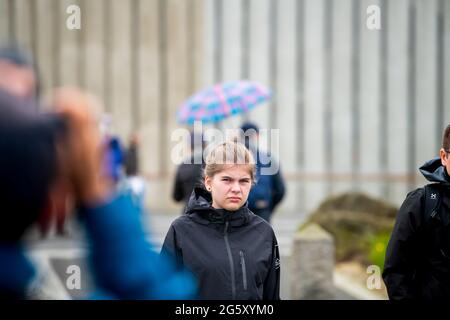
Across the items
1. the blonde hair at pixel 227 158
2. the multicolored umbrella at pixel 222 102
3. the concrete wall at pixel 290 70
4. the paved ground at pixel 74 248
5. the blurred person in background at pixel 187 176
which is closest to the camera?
the blonde hair at pixel 227 158

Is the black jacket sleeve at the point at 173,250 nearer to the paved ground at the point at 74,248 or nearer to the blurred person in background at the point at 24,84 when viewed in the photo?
the paved ground at the point at 74,248

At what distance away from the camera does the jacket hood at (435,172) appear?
4.53 metres

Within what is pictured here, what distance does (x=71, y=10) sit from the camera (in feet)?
74.3

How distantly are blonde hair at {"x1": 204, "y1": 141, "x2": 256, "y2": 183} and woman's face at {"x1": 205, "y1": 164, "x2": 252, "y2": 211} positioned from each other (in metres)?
0.02

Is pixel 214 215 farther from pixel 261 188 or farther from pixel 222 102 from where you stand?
pixel 222 102

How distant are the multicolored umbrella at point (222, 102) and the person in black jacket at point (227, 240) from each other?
5.14m

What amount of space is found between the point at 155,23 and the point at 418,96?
7570 mm

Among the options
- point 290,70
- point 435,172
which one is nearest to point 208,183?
point 435,172

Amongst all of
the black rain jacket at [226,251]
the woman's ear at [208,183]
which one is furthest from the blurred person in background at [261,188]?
the black rain jacket at [226,251]

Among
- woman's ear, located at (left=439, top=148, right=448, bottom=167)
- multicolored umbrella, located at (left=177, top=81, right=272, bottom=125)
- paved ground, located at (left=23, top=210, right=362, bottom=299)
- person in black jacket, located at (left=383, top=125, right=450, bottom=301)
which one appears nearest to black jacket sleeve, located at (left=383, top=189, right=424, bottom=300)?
person in black jacket, located at (left=383, top=125, right=450, bottom=301)

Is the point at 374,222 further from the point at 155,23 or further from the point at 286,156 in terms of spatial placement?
the point at 155,23

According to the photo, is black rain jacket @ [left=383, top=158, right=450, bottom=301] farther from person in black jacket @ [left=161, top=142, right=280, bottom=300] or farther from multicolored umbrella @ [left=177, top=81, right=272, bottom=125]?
multicolored umbrella @ [left=177, top=81, right=272, bottom=125]
